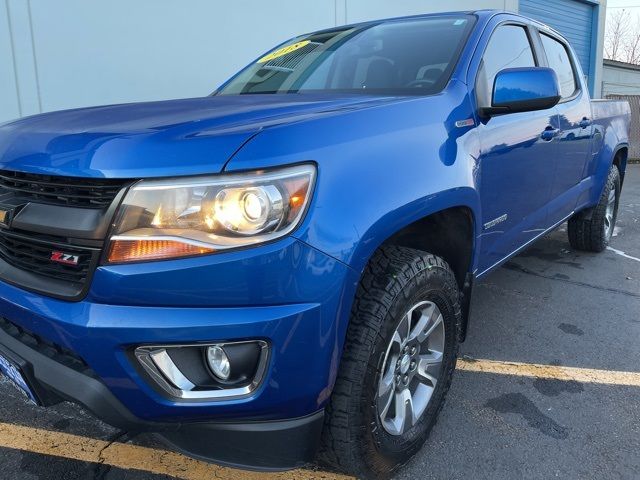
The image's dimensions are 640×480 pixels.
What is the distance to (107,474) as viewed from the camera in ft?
6.89

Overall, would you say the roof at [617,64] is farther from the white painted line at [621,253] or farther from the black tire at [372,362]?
the black tire at [372,362]

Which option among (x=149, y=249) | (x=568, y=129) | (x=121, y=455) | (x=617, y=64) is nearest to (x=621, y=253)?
(x=568, y=129)

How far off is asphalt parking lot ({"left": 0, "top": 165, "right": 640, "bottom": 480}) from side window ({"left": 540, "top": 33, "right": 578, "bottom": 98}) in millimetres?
1536

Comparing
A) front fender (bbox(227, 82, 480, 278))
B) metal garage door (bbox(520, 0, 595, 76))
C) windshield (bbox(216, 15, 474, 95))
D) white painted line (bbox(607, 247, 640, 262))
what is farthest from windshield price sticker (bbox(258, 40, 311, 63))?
metal garage door (bbox(520, 0, 595, 76))

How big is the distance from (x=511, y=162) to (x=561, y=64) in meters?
→ 1.72

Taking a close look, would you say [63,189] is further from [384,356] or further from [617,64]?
[617,64]

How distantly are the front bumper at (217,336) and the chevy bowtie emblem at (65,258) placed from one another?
0.11 meters

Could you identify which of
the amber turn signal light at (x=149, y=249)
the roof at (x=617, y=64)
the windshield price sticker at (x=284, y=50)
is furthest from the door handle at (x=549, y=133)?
the roof at (x=617, y=64)

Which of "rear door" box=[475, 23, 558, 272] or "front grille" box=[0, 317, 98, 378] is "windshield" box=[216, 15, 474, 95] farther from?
"front grille" box=[0, 317, 98, 378]

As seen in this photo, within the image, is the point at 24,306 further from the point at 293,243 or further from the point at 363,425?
the point at 363,425

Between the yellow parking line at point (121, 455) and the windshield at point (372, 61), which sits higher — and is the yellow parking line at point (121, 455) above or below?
below

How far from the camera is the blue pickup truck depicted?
1.46 meters

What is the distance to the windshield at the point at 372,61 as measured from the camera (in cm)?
257

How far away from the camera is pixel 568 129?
11.4 ft
